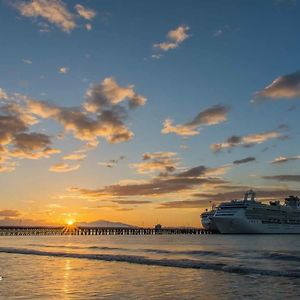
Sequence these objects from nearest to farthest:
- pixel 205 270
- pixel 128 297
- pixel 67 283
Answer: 1. pixel 128 297
2. pixel 67 283
3. pixel 205 270

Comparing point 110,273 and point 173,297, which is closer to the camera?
point 173,297

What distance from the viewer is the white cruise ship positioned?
148000mm

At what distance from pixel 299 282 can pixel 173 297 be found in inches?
356

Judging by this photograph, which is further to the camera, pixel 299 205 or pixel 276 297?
pixel 299 205

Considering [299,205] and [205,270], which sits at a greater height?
[299,205]

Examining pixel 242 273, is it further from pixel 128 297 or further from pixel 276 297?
pixel 128 297

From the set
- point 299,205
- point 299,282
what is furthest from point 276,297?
point 299,205

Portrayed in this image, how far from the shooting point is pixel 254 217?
497 feet

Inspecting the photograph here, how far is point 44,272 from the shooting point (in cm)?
2847

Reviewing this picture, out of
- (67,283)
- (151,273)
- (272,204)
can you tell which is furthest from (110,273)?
(272,204)

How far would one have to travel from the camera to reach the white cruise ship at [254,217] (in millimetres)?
148000

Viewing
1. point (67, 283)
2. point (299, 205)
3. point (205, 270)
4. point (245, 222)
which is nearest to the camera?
point (67, 283)

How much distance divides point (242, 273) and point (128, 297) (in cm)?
1281

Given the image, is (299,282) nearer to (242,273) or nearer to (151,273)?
(242,273)
